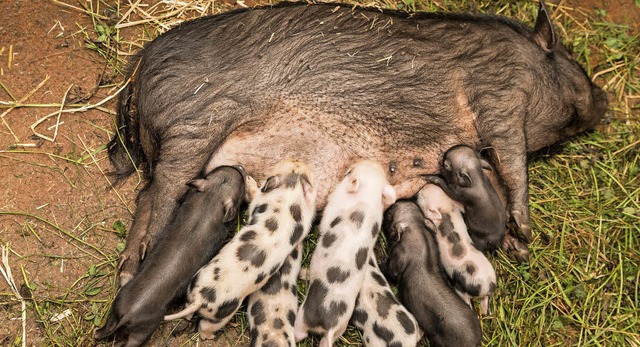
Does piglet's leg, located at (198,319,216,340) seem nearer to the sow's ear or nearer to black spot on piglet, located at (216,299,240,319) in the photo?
black spot on piglet, located at (216,299,240,319)

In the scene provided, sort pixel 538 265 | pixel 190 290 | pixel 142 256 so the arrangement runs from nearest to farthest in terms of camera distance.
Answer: pixel 190 290 → pixel 142 256 → pixel 538 265

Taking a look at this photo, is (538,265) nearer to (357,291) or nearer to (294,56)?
(357,291)

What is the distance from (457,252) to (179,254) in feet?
5.16

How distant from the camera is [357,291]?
379 centimetres

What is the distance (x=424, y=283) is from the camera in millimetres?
3996

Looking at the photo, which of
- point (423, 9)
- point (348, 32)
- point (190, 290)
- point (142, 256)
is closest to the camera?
point (190, 290)

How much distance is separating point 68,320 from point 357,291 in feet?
5.51

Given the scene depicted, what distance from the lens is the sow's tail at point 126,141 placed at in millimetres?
4395

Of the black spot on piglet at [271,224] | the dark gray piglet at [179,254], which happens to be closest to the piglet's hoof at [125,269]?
the dark gray piglet at [179,254]

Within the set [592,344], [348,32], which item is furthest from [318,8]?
[592,344]

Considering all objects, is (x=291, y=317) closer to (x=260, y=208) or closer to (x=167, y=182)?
(x=260, y=208)

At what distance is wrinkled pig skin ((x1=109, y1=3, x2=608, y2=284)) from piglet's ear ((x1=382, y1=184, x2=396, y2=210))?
0.23m

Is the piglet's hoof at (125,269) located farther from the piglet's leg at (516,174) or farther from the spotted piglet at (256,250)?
the piglet's leg at (516,174)

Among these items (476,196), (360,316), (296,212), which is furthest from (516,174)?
(296,212)
